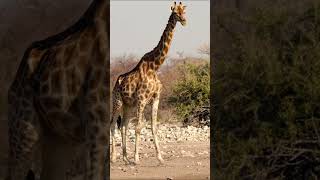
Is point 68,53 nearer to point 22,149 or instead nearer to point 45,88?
point 45,88

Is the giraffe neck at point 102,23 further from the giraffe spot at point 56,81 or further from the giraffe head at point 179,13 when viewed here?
the giraffe head at point 179,13

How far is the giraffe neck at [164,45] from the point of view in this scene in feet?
23.8

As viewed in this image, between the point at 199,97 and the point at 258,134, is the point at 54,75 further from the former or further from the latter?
the point at 199,97

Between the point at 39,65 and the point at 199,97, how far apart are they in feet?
25.0

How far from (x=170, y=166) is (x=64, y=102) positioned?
395cm

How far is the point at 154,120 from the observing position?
764 centimetres

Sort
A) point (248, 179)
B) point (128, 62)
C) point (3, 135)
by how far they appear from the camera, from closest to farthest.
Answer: point (248, 179) < point (3, 135) < point (128, 62)

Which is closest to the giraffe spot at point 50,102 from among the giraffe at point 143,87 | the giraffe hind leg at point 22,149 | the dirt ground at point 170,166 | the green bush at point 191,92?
the giraffe hind leg at point 22,149

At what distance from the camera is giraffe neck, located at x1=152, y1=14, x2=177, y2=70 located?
725 centimetres

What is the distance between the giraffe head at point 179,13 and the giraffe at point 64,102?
4.08m

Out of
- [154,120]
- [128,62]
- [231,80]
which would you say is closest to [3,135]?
[231,80]

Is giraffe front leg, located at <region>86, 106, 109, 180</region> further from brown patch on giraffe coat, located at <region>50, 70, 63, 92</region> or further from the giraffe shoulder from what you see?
the giraffe shoulder

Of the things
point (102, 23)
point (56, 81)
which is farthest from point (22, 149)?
point (102, 23)

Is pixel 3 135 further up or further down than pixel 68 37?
further down
